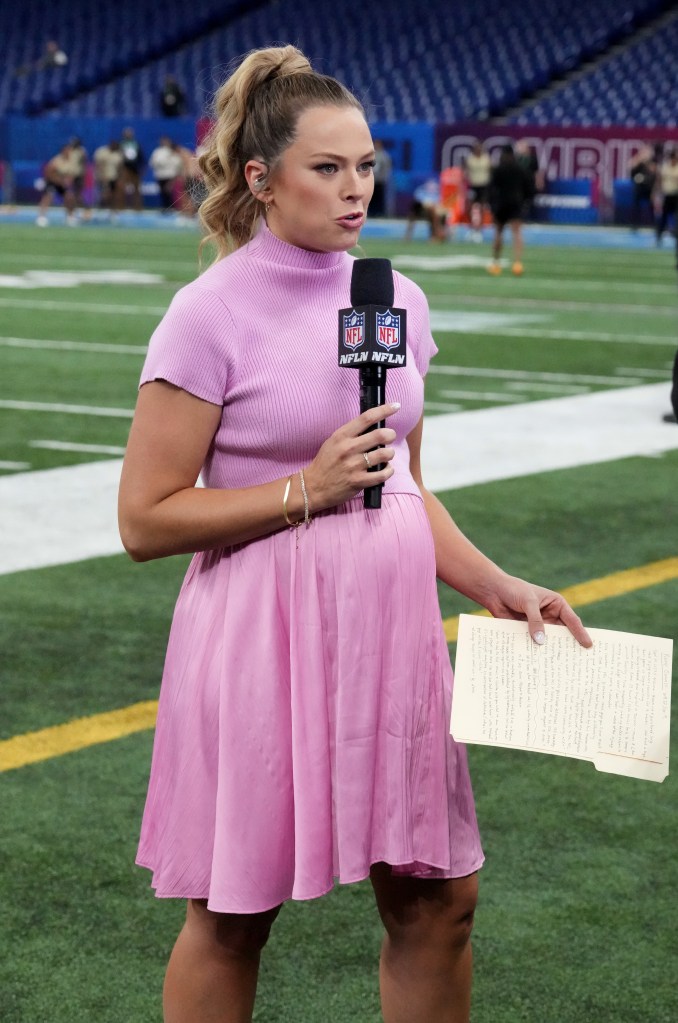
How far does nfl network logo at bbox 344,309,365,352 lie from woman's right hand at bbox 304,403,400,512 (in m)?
0.10

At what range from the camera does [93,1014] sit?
134 inches

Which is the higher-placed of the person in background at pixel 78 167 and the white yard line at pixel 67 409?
the white yard line at pixel 67 409

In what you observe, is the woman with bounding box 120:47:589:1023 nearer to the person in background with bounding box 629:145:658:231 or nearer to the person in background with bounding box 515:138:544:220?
the person in background with bounding box 515:138:544:220

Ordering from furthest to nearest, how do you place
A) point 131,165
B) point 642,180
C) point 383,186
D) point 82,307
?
point 131,165
point 383,186
point 642,180
point 82,307

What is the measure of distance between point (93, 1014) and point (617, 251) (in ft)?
90.2

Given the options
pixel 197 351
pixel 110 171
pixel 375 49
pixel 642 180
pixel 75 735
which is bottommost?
pixel 110 171

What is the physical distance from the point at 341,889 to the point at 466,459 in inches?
217

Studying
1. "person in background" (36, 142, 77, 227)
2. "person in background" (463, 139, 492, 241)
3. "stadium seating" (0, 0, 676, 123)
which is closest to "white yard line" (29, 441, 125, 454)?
"person in background" (463, 139, 492, 241)

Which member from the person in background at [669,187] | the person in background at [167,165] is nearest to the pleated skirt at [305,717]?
the person in background at [669,187]

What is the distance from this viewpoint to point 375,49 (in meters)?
44.4

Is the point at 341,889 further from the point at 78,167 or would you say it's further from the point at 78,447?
the point at 78,167

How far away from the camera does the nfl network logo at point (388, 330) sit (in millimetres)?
2441

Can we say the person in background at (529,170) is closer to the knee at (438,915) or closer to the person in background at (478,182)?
the person in background at (478,182)

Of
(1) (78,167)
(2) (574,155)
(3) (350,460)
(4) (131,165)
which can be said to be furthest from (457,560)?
(4) (131,165)
